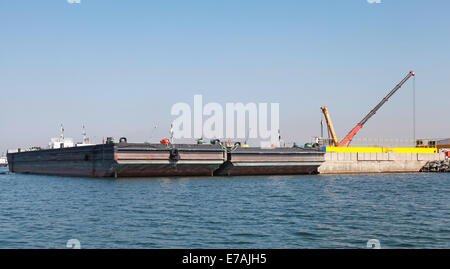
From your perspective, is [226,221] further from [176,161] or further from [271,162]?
[271,162]

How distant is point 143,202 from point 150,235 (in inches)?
698

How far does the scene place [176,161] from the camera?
86938 millimetres

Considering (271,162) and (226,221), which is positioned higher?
(271,162)

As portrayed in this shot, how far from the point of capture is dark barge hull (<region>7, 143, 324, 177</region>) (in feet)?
276

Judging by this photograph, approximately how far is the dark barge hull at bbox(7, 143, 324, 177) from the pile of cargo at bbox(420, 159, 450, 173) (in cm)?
→ 3614

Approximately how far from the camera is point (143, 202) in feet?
145

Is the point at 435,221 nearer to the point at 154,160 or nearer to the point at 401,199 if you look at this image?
the point at 401,199

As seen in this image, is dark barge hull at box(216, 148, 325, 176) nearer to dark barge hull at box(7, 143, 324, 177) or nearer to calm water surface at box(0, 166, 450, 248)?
dark barge hull at box(7, 143, 324, 177)

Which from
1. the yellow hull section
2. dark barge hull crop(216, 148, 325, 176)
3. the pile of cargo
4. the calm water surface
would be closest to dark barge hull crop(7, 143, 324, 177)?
dark barge hull crop(216, 148, 325, 176)

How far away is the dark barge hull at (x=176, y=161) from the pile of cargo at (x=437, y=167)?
36.1 m

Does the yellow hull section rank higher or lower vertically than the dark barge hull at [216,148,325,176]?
higher

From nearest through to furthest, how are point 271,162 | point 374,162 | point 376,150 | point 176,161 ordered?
point 176,161
point 271,162
point 374,162
point 376,150

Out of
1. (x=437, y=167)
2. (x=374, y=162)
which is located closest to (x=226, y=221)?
(x=374, y=162)

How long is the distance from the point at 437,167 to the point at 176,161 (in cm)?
7400
